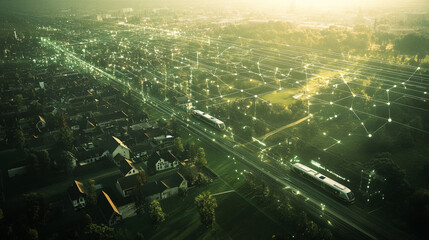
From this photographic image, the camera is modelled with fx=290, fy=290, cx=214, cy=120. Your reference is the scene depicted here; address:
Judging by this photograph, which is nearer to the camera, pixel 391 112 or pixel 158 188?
pixel 158 188

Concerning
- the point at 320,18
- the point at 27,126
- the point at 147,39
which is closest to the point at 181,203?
the point at 27,126

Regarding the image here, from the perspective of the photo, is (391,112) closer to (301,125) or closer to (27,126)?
(301,125)

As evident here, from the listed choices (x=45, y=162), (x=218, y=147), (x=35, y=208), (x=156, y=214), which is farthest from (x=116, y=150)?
(x=156, y=214)

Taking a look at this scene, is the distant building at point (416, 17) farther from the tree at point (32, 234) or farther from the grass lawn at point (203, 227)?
the tree at point (32, 234)

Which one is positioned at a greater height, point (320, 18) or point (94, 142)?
point (320, 18)

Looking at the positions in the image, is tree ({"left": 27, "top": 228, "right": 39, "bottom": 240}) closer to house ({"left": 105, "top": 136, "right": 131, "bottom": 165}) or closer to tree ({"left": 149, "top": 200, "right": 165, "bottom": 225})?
tree ({"left": 149, "top": 200, "right": 165, "bottom": 225})

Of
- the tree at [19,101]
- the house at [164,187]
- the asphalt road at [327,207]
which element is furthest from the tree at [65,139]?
the tree at [19,101]

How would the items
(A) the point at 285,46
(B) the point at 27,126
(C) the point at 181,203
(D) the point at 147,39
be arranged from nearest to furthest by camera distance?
(C) the point at 181,203 → (B) the point at 27,126 → (A) the point at 285,46 → (D) the point at 147,39
